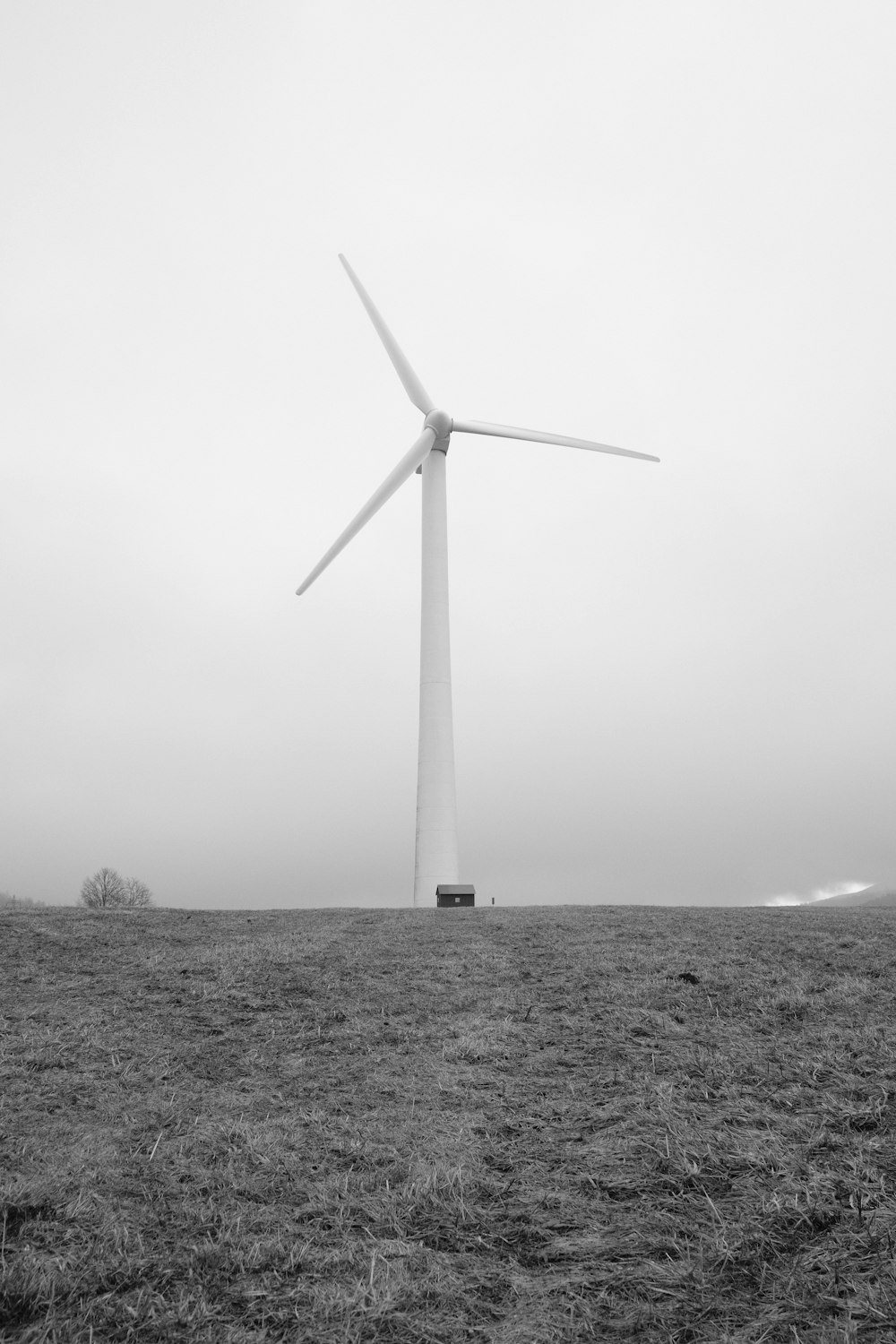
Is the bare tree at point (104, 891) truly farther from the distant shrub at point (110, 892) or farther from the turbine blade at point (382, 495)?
the turbine blade at point (382, 495)

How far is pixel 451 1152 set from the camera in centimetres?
767

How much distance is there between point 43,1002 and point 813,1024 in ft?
37.1

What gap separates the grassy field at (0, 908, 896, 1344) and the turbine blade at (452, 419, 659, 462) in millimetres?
29882

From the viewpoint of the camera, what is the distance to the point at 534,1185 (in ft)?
22.9

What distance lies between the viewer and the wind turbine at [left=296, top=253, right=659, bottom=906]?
113ft

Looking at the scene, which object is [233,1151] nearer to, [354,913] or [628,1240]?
[628,1240]

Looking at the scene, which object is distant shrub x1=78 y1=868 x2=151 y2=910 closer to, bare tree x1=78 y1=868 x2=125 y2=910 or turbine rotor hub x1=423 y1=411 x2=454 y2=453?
bare tree x1=78 y1=868 x2=125 y2=910

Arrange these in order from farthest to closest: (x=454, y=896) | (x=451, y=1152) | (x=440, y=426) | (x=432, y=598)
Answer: (x=440, y=426) → (x=432, y=598) → (x=454, y=896) → (x=451, y=1152)

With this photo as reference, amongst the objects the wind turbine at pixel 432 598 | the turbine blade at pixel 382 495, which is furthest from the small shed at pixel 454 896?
the turbine blade at pixel 382 495

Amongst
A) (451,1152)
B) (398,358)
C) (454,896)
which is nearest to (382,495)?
(398,358)

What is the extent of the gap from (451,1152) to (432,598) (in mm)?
30639

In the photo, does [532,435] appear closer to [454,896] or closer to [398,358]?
[398,358]

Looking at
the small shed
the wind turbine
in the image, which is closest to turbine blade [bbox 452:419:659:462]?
the wind turbine

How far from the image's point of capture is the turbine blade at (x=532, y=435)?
4019 centimetres
